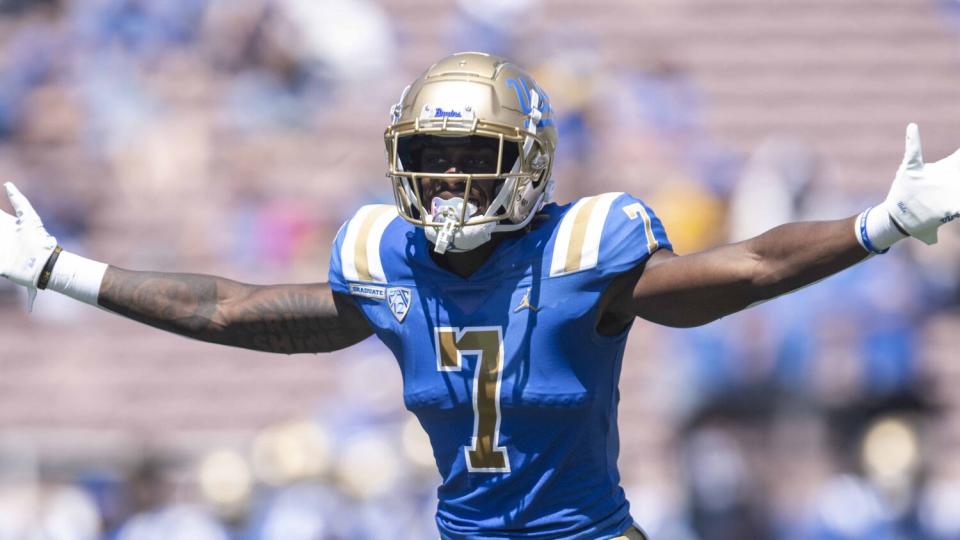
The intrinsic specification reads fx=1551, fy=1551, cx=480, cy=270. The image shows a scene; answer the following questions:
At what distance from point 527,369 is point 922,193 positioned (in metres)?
0.86

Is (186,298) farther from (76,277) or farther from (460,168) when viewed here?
(460,168)

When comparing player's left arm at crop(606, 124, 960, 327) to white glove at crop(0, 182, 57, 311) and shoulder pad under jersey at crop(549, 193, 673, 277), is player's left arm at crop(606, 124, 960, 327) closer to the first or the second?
shoulder pad under jersey at crop(549, 193, 673, 277)

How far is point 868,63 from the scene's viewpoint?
8781 millimetres

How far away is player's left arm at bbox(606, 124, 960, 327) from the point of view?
2795mm

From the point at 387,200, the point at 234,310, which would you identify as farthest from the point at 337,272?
the point at 387,200

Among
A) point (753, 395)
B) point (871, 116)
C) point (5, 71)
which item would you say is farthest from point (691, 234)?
point (5, 71)

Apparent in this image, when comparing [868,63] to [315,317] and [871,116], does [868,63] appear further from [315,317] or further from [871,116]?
[315,317]

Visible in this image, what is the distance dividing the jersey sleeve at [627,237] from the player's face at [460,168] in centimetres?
25

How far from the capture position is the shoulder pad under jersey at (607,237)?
10.2 ft

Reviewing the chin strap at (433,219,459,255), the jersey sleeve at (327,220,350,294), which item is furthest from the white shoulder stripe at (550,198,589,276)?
the jersey sleeve at (327,220,350,294)

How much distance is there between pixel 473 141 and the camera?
127 inches

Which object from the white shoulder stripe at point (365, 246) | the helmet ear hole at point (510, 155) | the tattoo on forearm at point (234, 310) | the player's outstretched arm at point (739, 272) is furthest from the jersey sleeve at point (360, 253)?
the player's outstretched arm at point (739, 272)

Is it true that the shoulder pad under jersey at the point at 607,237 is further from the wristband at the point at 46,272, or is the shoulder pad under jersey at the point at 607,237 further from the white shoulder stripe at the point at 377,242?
the wristband at the point at 46,272

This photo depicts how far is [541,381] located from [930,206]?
2.77 feet
